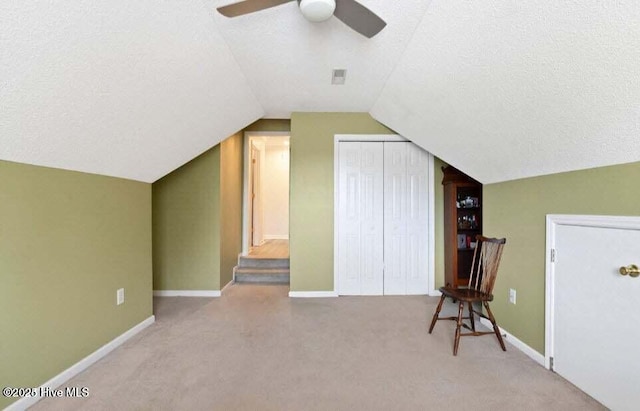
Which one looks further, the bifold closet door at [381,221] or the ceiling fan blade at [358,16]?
the bifold closet door at [381,221]

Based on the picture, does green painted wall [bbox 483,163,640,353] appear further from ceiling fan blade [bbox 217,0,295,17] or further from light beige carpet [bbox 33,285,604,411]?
ceiling fan blade [bbox 217,0,295,17]

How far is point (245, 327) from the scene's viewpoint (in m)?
2.85

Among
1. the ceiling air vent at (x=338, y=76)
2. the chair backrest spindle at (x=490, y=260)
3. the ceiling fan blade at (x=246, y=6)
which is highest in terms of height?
the ceiling air vent at (x=338, y=76)

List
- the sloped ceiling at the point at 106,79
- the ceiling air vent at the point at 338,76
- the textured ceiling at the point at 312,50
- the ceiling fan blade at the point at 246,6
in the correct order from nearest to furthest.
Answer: the sloped ceiling at the point at 106,79 → the ceiling fan blade at the point at 246,6 → the textured ceiling at the point at 312,50 → the ceiling air vent at the point at 338,76

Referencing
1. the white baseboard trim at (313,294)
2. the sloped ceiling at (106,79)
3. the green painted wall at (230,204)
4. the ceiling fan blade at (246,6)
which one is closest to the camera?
the sloped ceiling at (106,79)

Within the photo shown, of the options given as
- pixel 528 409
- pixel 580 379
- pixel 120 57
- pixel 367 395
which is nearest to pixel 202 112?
pixel 120 57

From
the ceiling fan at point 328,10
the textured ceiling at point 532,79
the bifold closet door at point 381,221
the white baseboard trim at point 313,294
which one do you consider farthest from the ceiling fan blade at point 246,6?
the white baseboard trim at point 313,294

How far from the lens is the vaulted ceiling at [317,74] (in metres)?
1.32

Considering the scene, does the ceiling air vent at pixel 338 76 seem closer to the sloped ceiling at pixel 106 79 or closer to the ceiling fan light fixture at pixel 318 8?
the sloped ceiling at pixel 106 79

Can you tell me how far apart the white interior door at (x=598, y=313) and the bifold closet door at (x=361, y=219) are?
2025 millimetres

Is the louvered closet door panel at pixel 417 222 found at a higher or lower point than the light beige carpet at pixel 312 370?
higher

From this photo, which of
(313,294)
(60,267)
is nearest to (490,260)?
(313,294)

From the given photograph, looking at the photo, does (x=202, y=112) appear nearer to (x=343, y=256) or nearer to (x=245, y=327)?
(x=245, y=327)

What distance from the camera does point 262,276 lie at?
4.52 m
